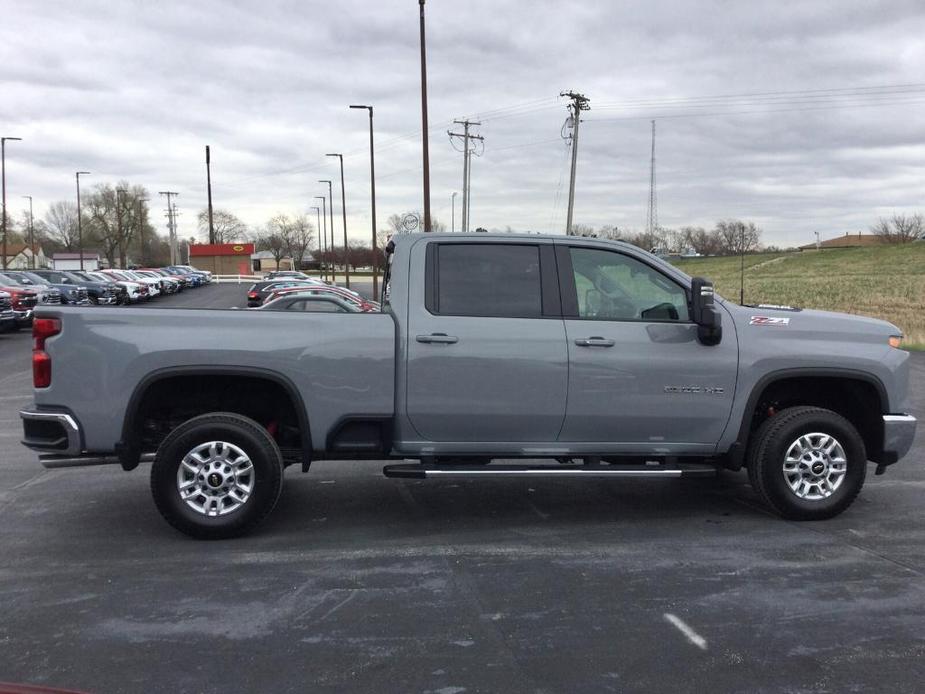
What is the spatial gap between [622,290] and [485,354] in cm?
110

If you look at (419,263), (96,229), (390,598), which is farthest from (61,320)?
(96,229)

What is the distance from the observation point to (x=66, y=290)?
30328 mm

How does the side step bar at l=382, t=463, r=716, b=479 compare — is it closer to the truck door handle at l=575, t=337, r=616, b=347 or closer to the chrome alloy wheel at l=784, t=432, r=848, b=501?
the chrome alloy wheel at l=784, t=432, r=848, b=501

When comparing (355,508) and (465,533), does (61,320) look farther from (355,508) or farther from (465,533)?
(465,533)

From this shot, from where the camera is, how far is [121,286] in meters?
38.0

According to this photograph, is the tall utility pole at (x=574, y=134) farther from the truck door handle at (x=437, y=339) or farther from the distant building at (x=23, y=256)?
the distant building at (x=23, y=256)

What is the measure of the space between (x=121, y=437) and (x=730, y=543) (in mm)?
3986

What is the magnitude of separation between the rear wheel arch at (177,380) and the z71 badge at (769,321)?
3117 millimetres

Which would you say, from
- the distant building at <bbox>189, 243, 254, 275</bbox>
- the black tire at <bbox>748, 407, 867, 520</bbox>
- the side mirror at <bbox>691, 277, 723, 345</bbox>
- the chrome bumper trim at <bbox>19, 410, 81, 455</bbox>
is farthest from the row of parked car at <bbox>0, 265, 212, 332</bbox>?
the distant building at <bbox>189, 243, 254, 275</bbox>

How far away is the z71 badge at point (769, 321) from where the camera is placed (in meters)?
5.79

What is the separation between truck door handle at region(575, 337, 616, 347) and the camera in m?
5.55

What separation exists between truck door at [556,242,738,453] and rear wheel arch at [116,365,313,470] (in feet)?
5.71

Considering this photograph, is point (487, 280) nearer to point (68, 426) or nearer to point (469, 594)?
point (469, 594)

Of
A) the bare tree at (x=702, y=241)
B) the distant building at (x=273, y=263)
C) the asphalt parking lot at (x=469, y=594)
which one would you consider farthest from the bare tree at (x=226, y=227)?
the asphalt parking lot at (x=469, y=594)
